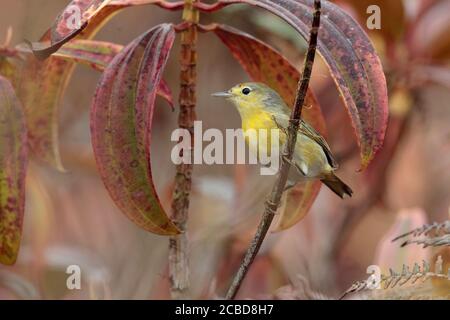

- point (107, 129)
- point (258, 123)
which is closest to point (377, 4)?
point (258, 123)

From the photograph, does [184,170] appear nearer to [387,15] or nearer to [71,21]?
[71,21]

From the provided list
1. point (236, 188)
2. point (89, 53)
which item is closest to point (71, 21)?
point (89, 53)

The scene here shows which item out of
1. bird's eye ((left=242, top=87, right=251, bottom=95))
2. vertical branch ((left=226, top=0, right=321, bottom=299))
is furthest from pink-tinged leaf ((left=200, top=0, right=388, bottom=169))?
bird's eye ((left=242, top=87, right=251, bottom=95))

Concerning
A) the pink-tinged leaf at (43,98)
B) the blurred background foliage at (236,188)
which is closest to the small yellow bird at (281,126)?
the pink-tinged leaf at (43,98)

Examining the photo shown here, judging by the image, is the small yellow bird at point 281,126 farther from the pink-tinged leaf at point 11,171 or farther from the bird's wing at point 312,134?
the pink-tinged leaf at point 11,171

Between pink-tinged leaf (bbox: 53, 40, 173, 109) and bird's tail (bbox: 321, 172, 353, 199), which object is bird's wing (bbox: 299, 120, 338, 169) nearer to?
bird's tail (bbox: 321, 172, 353, 199)
